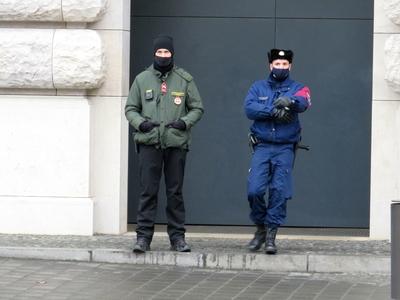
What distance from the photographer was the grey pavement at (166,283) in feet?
30.9

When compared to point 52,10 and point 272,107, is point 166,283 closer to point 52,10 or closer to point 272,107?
point 272,107

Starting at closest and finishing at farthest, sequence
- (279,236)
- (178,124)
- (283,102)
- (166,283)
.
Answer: (166,283) < (283,102) < (178,124) < (279,236)

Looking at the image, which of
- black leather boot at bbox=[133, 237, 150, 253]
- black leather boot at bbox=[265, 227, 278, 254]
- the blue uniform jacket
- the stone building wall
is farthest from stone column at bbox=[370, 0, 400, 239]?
the stone building wall

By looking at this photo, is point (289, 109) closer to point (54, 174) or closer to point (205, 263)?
point (205, 263)

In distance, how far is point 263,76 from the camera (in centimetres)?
1271

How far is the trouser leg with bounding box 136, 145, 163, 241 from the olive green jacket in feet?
0.36

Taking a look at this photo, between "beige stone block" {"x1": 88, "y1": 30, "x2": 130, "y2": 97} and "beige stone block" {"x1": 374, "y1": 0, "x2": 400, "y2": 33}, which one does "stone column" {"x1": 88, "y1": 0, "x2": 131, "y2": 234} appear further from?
"beige stone block" {"x1": 374, "y1": 0, "x2": 400, "y2": 33}

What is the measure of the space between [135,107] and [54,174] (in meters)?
1.50

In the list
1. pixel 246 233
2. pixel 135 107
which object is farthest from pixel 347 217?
pixel 135 107

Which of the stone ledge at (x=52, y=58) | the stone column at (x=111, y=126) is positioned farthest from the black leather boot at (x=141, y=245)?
the stone ledge at (x=52, y=58)

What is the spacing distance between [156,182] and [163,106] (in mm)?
678

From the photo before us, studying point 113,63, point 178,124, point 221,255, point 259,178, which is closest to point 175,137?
point 178,124

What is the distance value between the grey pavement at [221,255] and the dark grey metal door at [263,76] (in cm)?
117

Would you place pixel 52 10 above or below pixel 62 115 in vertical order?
above
